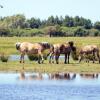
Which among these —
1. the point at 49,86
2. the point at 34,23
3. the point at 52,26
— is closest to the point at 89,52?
the point at 49,86

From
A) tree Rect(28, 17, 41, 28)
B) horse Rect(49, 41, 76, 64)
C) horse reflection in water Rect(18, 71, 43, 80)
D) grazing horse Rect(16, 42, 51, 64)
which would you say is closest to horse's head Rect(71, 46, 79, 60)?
horse Rect(49, 41, 76, 64)

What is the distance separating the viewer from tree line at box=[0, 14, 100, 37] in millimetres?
142500

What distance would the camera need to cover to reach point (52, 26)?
152 meters

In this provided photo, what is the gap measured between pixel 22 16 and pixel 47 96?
15710cm

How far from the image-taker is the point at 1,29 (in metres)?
145

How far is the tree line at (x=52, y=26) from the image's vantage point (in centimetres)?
14250

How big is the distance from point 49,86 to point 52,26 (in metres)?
121

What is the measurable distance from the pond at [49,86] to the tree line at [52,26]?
103404 mm

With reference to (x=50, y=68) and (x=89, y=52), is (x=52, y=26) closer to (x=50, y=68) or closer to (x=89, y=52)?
(x=89, y=52)

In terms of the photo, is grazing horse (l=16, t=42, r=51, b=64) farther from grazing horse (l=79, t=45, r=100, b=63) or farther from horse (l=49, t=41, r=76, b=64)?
grazing horse (l=79, t=45, r=100, b=63)

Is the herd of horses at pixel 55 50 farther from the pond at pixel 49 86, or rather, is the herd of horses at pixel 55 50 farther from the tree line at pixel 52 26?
the tree line at pixel 52 26

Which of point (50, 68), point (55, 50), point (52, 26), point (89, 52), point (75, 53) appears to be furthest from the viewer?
point (52, 26)

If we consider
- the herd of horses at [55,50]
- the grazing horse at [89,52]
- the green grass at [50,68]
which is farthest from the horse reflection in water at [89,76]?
the grazing horse at [89,52]

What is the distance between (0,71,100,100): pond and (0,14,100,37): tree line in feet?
339
